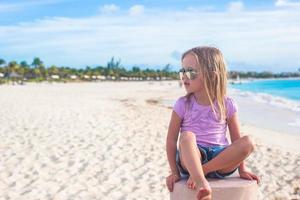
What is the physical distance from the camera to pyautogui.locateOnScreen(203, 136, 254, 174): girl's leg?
338 centimetres

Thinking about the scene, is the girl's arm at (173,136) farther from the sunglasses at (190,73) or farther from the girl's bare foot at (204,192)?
the girl's bare foot at (204,192)

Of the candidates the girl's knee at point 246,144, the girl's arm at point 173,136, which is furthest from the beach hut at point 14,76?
the girl's knee at point 246,144

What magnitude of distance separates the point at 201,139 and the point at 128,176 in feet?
12.9

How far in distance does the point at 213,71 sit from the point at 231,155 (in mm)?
572

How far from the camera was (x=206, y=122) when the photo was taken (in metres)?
3.55

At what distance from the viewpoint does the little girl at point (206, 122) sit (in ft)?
11.2

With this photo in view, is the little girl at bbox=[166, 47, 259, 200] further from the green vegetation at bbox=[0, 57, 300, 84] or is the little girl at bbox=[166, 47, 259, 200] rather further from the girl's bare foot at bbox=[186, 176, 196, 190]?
the green vegetation at bbox=[0, 57, 300, 84]

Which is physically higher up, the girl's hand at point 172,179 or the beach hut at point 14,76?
the girl's hand at point 172,179

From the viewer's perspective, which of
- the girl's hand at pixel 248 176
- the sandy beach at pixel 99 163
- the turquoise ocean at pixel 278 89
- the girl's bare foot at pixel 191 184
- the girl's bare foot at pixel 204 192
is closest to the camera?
the girl's bare foot at pixel 204 192

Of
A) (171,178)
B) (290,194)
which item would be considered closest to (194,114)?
(171,178)

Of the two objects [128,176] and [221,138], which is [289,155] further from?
[221,138]

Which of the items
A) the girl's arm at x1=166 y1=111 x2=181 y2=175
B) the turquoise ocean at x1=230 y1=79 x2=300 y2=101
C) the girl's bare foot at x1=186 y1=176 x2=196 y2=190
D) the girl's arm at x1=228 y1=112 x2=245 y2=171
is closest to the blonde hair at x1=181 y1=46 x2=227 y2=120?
the girl's arm at x1=228 y1=112 x2=245 y2=171

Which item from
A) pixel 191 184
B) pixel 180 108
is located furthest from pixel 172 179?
pixel 180 108

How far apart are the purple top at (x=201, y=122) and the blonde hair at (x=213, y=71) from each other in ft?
0.23
